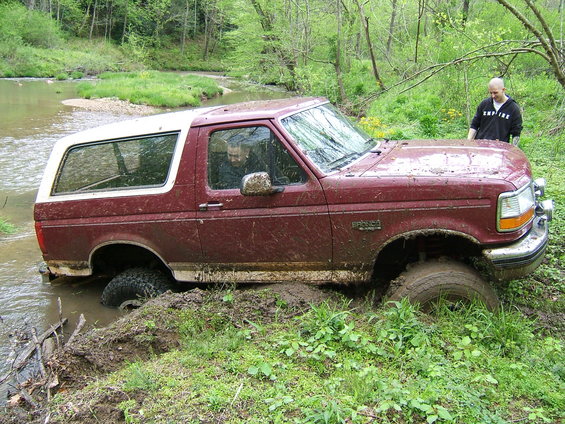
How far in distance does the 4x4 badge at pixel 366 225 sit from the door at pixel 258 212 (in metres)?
0.25

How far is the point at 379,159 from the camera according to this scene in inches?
181

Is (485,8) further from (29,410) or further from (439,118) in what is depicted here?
(29,410)

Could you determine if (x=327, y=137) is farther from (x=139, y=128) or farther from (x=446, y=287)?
(x=139, y=128)

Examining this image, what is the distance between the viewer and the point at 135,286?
17.1 feet

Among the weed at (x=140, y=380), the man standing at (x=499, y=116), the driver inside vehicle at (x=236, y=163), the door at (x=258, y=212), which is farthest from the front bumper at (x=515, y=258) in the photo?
the man standing at (x=499, y=116)

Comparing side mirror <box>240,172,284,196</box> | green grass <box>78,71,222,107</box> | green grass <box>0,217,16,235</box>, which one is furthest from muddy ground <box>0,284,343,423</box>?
green grass <box>78,71,222,107</box>

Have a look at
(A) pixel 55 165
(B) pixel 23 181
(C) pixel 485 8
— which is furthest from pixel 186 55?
(A) pixel 55 165

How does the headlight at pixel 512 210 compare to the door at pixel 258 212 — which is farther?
the door at pixel 258 212

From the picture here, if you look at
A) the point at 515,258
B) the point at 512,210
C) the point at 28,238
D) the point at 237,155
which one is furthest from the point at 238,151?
the point at 28,238

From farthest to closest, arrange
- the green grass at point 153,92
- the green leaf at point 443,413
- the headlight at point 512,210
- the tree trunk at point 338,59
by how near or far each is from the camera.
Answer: the green grass at point 153,92
the tree trunk at point 338,59
the headlight at point 512,210
the green leaf at point 443,413

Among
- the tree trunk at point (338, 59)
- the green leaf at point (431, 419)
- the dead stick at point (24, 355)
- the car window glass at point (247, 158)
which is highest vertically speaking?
the tree trunk at point (338, 59)

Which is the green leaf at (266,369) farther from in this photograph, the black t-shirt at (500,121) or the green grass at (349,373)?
the black t-shirt at (500,121)

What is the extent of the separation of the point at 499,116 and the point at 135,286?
16.3 feet

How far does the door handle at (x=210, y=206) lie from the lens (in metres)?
4.58
